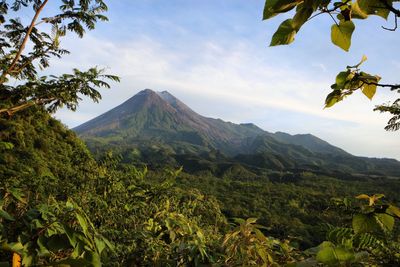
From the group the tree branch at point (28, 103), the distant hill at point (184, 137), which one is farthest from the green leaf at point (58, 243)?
the distant hill at point (184, 137)

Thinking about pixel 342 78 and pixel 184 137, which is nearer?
pixel 342 78

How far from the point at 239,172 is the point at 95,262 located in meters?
52.3

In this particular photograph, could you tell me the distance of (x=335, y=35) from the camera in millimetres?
628

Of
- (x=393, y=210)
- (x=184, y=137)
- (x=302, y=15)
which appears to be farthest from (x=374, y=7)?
(x=184, y=137)

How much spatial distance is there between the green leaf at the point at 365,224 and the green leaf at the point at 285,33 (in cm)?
41

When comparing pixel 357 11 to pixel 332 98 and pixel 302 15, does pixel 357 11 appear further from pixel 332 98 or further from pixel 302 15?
pixel 332 98

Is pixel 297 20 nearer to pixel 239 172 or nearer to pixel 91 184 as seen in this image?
pixel 91 184

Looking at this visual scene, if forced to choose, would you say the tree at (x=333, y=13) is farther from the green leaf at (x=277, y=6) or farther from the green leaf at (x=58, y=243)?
the green leaf at (x=58, y=243)

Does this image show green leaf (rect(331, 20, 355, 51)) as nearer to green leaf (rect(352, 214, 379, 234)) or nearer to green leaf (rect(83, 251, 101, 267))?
green leaf (rect(352, 214, 379, 234))

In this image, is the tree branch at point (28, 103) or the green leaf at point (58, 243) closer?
the green leaf at point (58, 243)

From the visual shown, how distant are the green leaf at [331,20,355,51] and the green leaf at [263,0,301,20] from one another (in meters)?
0.12

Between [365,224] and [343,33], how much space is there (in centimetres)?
40

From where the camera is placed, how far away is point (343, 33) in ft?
2.04

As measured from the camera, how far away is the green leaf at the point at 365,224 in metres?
0.70
